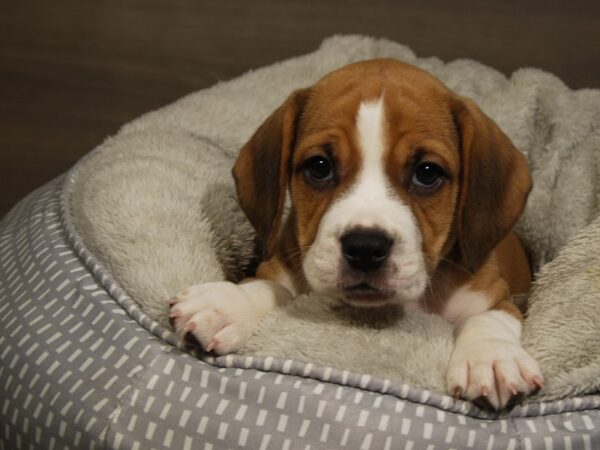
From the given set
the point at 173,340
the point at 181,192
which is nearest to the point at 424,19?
the point at 181,192

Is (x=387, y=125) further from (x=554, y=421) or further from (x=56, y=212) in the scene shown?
(x=56, y=212)

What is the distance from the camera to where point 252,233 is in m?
2.81

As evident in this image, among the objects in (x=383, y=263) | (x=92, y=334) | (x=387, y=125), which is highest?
(x=387, y=125)

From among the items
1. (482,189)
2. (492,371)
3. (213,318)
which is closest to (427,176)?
(482,189)

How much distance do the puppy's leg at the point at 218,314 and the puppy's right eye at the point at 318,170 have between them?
1.24 ft

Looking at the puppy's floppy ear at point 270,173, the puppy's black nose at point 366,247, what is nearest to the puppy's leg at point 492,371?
the puppy's black nose at point 366,247

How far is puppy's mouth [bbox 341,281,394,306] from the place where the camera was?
1947 millimetres

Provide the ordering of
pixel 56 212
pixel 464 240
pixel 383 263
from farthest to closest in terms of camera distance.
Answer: pixel 56 212 → pixel 464 240 → pixel 383 263

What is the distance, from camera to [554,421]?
1771 millimetres

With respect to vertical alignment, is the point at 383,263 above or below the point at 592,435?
above

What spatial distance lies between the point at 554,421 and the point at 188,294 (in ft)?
3.13

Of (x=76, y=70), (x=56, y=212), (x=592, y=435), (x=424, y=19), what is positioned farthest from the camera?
(x=76, y=70)

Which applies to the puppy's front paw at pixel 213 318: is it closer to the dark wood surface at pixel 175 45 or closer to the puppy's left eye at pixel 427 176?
the puppy's left eye at pixel 427 176

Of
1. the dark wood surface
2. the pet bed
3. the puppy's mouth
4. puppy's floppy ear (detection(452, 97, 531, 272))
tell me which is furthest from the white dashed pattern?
the dark wood surface
